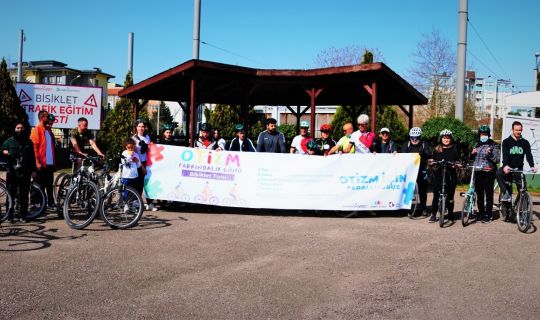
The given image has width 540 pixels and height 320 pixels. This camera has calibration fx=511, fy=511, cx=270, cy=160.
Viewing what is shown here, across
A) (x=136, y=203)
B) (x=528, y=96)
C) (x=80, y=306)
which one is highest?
(x=528, y=96)

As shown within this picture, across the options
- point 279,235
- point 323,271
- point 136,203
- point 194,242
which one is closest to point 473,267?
→ point 323,271

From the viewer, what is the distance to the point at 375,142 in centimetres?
1064

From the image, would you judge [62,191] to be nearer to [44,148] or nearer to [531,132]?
[44,148]

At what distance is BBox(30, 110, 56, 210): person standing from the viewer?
9062mm

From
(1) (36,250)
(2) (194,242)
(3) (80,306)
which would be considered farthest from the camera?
(2) (194,242)

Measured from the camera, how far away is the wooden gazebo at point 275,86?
12250 mm

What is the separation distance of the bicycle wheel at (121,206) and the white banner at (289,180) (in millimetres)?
1838

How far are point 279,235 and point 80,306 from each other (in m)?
3.87

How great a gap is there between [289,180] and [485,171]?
12.1 feet

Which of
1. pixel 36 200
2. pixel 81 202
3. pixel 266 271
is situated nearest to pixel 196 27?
pixel 36 200

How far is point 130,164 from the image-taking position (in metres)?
9.30

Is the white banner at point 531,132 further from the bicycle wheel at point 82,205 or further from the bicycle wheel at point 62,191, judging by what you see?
the bicycle wheel at point 62,191

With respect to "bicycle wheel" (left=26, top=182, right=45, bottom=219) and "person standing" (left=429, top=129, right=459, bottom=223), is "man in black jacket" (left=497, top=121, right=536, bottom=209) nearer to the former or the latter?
"person standing" (left=429, top=129, right=459, bottom=223)

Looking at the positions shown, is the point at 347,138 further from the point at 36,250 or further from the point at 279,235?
the point at 36,250
